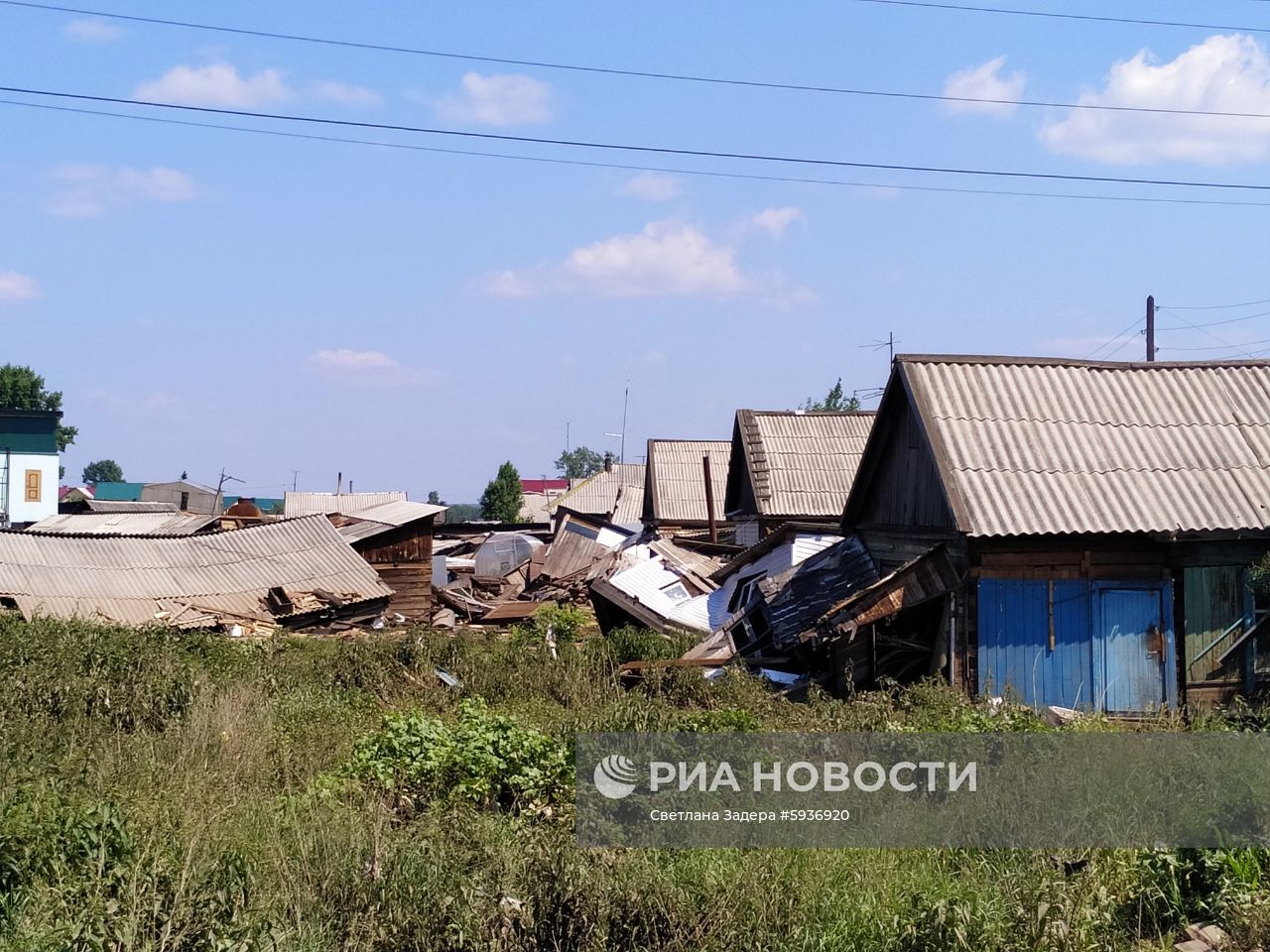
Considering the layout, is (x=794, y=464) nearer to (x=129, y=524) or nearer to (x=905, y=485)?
(x=905, y=485)

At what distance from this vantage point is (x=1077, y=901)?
6168mm

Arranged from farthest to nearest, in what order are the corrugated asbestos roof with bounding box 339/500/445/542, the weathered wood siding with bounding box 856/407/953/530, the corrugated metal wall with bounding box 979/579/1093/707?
1. the corrugated asbestos roof with bounding box 339/500/445/542
2. the weathered wood siding with bounding box 856/407/953/530
3. the corrugated metal wall with bounding box 979/579/1093/707

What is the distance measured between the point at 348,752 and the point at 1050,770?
18.1 ft

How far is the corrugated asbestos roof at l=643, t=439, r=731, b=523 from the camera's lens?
126ft

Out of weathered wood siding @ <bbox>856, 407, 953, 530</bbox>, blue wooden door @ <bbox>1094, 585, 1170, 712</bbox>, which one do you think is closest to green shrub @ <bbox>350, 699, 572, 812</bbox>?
weathered wood siding @ <bbox>856, 407, 953, 530</bbox>

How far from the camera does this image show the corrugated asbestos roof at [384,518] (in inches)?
1145

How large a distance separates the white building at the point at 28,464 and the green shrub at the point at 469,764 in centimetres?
5602

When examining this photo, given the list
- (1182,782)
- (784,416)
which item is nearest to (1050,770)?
(1182,782)

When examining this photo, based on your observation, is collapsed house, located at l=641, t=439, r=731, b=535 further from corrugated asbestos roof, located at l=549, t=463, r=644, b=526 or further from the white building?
the white building

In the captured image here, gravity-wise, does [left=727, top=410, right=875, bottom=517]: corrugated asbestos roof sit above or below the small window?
above

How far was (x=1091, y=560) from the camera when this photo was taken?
13.3m

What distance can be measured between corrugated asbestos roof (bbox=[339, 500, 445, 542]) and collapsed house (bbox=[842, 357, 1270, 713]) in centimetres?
1781

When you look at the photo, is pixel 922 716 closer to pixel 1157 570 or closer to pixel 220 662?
pixel 1157 570

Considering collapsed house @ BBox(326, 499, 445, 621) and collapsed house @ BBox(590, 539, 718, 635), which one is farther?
collapsed house @ BBox(326, 499, 445, 621)
